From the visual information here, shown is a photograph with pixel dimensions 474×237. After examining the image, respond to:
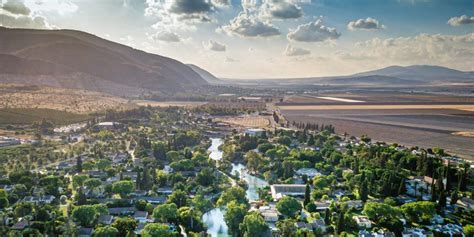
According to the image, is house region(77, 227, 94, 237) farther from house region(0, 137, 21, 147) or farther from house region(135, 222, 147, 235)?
house region(0, 137, 21, 147)

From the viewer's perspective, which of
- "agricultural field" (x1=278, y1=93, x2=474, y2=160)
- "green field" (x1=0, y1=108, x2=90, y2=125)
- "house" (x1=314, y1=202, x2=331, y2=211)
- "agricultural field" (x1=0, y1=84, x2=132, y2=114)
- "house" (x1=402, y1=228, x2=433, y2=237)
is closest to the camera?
"house" (x1=402, y1=228, x2=433, y2=237)

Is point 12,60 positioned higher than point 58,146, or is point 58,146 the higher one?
point 12,60

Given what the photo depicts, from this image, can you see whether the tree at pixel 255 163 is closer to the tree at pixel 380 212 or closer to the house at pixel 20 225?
the tree at pixel 380 212

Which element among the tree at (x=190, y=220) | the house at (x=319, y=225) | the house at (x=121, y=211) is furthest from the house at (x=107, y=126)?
the house at (x=319, y=225)

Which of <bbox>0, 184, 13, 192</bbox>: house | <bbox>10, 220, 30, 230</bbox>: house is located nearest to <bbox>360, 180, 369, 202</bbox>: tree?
<bbox>10, 220, 30, 230</bbox>: house

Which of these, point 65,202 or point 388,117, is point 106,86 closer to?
point 388,117

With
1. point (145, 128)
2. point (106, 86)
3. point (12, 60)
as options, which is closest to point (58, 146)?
point (145, 128)
